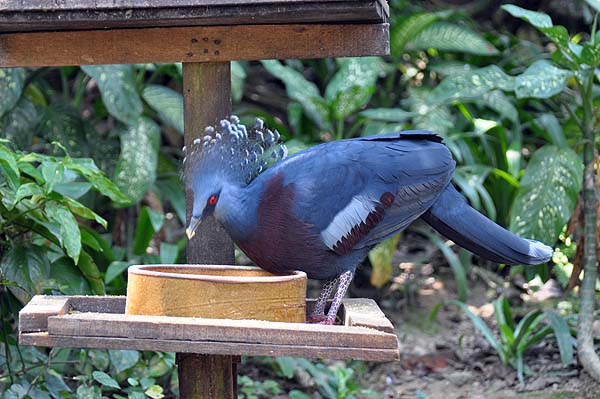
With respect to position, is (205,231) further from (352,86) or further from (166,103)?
(352,86)

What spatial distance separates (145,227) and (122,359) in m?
0.94

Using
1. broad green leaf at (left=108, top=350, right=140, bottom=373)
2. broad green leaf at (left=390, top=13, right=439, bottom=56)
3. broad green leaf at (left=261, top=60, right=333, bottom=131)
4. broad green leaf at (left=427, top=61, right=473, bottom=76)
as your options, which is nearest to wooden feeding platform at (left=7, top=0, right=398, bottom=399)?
broad green leaf at (left=108, top=350, right=140, bottom=373)

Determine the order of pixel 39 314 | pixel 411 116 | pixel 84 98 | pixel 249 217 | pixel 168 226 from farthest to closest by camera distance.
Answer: pixel 84 98 < pixel 168 226 < pixel 411 116 < pixel 249 217 < pixel 39 314

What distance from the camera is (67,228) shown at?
273 centimetres

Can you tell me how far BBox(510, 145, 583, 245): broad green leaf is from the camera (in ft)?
12.0

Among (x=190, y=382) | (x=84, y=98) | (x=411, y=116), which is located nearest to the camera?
(x=190, y=382)

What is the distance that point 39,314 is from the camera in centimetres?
203

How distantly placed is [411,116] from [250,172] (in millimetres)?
2337

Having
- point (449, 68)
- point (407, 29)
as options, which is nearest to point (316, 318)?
point (407, 29)

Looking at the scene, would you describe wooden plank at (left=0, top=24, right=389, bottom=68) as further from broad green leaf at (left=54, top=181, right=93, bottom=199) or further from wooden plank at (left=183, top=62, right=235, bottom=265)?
broad green leaf at (left=54, top=181, right=93, bottom=199)

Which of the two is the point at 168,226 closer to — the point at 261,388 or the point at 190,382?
the point at 261,388

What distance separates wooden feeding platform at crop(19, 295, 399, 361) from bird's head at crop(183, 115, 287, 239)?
297 mm

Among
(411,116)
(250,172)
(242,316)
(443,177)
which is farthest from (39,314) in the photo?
(411,116)

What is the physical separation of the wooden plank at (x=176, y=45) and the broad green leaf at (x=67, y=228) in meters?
0.57
